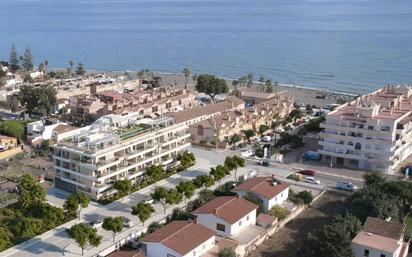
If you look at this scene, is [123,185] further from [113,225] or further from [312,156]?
[312,156]

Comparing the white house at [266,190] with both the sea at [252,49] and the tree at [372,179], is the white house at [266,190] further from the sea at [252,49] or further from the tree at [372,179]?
the sea at [252,49]

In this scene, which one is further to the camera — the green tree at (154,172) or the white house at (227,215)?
the green tree at (154,172)

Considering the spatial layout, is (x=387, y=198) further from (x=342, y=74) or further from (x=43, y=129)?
(x=342, y=74)

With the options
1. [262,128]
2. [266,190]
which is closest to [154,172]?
[266,190]

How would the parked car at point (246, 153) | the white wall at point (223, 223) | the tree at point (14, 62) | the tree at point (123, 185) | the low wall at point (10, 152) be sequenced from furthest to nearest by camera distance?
the tree at point (14, 62) → the parked car at point (246, 153) → the low wall at point (10, 152) → the tree at point (123, 185) → the white wall at point (223, 223)

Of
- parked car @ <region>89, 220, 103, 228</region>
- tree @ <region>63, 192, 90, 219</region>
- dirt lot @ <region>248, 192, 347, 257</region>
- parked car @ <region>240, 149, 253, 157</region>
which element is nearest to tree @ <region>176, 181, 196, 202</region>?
parked car @ <region>89, 220, 103, 228</region>

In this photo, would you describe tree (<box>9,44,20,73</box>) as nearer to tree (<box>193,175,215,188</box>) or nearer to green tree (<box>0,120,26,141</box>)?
green tree (<box>0,120,26,141</box>)

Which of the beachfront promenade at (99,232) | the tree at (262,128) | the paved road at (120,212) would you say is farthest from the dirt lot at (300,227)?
the tree at (262,128)
